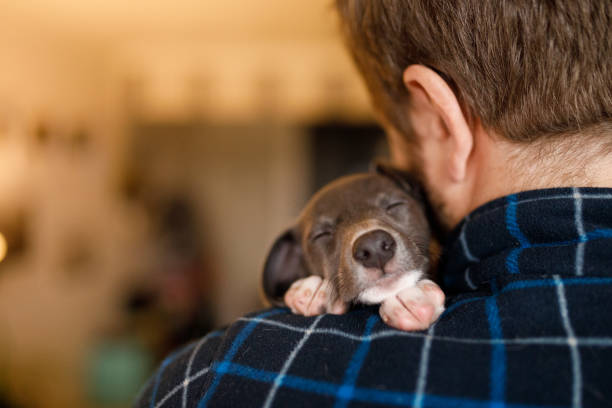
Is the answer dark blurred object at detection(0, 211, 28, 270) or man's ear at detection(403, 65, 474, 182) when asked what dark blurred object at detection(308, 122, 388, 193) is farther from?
man's ear at detection(403, 65, 474, 182)

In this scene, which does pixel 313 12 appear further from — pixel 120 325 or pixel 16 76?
pixel 120 325

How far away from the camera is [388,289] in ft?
3.27

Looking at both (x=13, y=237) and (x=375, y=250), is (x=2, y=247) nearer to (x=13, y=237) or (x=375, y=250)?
(x=13, y=237)

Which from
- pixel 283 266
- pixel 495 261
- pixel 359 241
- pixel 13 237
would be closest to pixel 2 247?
pixel 13 237

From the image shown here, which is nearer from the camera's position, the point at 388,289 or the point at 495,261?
the point at 495,261

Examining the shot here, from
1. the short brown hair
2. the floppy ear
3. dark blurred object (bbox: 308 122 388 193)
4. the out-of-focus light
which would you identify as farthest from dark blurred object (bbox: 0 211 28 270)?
the short brown hair

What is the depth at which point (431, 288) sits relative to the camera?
878 mm

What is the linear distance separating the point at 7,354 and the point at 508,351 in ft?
14.0

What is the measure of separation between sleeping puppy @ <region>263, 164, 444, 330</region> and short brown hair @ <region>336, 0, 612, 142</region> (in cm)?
34

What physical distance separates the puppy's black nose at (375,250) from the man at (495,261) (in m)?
0.14

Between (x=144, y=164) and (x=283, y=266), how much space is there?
478 cm

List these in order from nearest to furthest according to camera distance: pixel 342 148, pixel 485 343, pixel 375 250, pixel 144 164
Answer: pixel 485 343
pixel 375 250
pixel 144 164
pixel 342 148

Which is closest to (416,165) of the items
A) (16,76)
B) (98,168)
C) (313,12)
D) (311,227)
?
(311,227)

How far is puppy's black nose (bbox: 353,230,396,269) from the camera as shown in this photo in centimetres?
104
